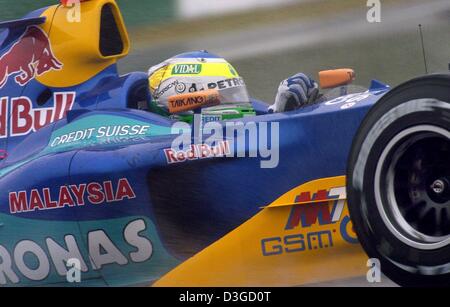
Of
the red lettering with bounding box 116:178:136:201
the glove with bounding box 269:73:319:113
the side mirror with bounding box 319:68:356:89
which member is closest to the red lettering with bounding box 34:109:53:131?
the red lettering with bounding box 116:178:136:201

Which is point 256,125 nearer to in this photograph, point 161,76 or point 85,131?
point 85,131

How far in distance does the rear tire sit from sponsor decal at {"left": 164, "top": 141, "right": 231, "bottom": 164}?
554 millimetres

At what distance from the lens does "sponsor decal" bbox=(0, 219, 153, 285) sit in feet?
10.3

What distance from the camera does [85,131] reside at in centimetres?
348

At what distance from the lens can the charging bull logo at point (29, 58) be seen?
379 centimetres

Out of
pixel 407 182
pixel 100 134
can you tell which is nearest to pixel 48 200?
pixel 100 134

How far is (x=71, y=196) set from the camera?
3275mm

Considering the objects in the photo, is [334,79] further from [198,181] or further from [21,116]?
[21,116]

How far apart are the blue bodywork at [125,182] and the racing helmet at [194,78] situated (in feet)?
0.39

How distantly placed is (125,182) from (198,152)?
32cm

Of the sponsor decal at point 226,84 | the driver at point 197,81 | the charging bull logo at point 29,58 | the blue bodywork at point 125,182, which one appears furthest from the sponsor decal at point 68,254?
the sponsor decal at point 226,84

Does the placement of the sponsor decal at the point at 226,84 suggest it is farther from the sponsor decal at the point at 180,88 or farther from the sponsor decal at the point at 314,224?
the sponsor decal at the point at 314,224

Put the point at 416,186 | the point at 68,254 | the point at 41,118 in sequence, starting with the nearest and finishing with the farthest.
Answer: the point at 416,186
the point at 68,254
the point at 41,118
